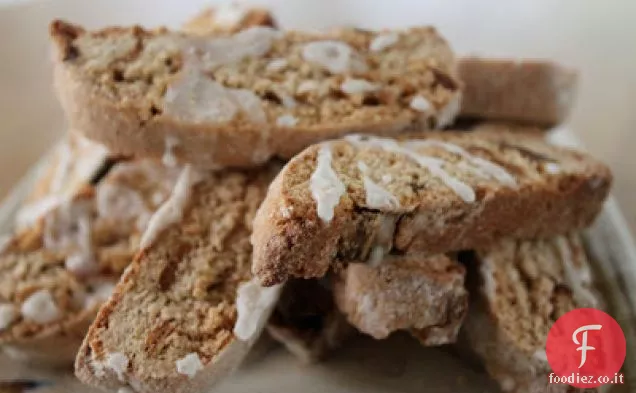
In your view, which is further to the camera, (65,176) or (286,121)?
(65,176)

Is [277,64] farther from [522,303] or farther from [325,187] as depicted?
[522,303]

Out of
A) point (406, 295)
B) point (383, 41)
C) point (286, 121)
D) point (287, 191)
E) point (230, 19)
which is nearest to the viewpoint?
point (287, 191)

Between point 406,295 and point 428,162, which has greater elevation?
point 428,162

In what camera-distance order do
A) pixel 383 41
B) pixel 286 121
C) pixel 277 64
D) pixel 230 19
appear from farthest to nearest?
pixel 230 19
pixel 383 41
pixel 277 64
pixel 286 121

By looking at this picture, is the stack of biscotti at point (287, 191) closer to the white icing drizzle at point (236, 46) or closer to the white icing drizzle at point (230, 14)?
the white icing drizzle at point (236, 46)

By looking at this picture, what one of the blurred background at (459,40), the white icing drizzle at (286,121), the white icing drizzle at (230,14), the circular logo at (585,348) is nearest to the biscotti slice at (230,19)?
the white icing drizzle at (230,14)

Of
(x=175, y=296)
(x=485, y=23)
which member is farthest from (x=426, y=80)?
(x=485, y=23)

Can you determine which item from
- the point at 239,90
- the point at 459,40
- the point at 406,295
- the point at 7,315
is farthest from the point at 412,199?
the point at 459,40
